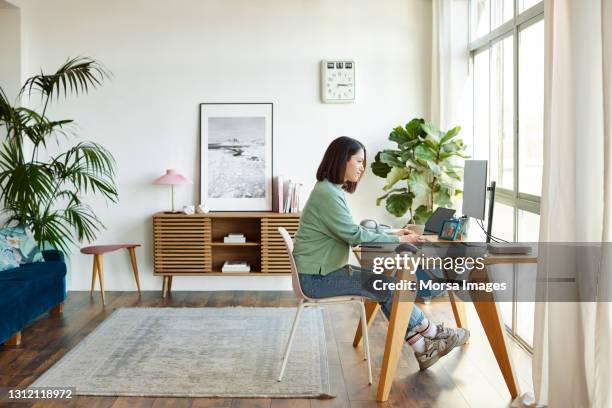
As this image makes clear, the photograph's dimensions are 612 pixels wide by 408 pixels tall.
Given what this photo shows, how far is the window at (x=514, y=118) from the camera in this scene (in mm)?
4228

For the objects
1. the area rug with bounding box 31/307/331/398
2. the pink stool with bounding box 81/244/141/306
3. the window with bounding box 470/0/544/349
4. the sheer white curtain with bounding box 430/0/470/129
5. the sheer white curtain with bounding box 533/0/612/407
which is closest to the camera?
the sheer white curtain with bounding box 533/0/612/407

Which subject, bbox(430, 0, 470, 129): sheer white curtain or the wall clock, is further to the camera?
the wall clock

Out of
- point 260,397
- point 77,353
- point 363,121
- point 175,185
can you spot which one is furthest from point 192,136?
point 260,397

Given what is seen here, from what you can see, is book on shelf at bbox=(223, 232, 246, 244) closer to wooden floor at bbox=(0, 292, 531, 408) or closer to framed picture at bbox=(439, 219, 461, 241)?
wooden floor at bbox=(0, 292, 531, 408)

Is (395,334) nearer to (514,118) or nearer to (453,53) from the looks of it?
(514,118)

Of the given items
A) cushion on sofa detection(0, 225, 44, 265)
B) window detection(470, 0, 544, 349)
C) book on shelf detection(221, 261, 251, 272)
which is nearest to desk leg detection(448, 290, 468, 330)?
window detection(470, 0, 544, 349)

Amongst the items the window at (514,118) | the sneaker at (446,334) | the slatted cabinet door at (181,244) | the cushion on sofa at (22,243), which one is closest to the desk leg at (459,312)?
the window at (514,118)

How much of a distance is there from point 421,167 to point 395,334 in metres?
2.45

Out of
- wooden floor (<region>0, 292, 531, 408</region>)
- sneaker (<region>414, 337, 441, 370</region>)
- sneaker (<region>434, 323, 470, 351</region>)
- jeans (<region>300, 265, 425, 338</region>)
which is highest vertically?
jeans (<region>300, 265, 425, 338</region>)

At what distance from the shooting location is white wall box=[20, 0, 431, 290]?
6.12 meters

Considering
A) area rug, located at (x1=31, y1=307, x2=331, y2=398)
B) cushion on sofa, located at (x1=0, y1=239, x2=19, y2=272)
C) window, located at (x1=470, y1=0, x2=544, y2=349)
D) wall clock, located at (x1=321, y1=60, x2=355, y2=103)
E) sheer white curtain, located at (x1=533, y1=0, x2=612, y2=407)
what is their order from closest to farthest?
1. sheer white curtain, located at (x1=533, y1=0, x2=612, y2=407)
2. area rug, located at (x1=31, y1=307, x2=331, y2=398)
3. window, located at (x1=470, y1=0, x2=544, y2=349)
4. cushion on sofa, located at (x1=0, y1=239, x2=19, y2=272)
5. wall clock, located at (x1=321, y1=60, x2=355, y2=103)

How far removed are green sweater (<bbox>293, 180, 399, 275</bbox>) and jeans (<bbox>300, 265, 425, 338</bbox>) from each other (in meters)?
0.04

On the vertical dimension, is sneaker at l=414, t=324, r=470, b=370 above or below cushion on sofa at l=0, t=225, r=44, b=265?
below

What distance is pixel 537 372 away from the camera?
3.09m
